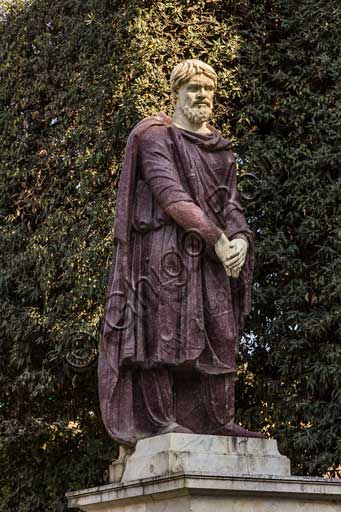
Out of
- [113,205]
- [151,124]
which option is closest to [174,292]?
[151,124]

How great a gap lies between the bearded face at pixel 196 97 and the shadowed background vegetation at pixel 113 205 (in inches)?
233

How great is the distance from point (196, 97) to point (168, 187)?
2.63 feet

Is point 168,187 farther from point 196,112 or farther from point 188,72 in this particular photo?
point 188,72

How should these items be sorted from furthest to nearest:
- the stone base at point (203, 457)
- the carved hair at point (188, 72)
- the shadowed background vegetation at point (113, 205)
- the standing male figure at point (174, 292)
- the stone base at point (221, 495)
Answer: the shadowed background vegetation at point (113, 205), the carved hair at point (188, 72), the standing male figure at point (174, 292), the stone base at point (203, 457), the stone base at point (221, 495)

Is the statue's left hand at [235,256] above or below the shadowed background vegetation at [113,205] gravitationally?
below

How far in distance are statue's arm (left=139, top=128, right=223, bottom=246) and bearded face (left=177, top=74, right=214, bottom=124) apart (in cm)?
28

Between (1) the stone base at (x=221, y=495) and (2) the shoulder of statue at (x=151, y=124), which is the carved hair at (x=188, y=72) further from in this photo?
(1) the stone base at (x=221, y=495)

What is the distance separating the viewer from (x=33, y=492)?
54.3 ft

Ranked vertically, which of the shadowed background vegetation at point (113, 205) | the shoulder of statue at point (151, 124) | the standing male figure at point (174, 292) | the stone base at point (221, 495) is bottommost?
the stone base at point (221, 495)

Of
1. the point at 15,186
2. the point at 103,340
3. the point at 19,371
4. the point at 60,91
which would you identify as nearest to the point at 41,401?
the point at 19,371

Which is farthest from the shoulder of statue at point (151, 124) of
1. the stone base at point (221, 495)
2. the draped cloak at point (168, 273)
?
the stone base at point (221, 495)

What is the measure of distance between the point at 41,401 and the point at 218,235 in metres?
9.22

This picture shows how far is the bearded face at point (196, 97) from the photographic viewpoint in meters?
8.17

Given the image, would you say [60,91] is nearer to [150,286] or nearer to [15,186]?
[15,186]
